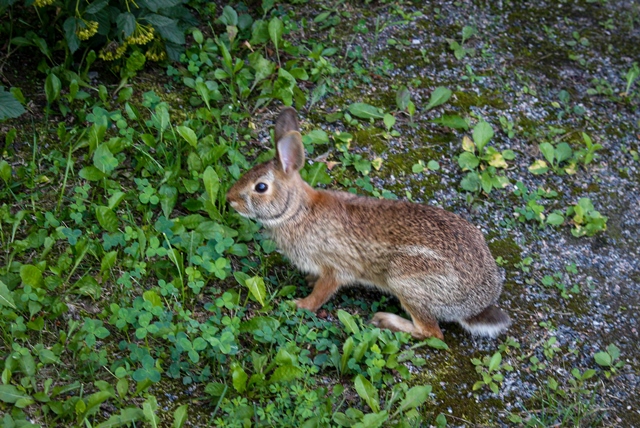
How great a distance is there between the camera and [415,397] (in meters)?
3.70

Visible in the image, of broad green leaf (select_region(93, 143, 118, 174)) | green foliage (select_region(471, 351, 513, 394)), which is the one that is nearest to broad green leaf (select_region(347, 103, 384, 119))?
broad green leaf (select_region(93, 143, 118, 174))

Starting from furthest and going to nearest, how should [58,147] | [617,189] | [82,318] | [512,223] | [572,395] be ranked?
[617,189] < [512,223] < [58,147] < [572,395] < [82,318]

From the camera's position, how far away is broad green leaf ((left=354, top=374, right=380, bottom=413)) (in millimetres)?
3625

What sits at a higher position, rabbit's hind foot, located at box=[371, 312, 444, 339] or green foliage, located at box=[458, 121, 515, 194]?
green foliage, located at box=[458, 121, 515, 194]

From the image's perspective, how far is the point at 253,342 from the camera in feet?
12.6

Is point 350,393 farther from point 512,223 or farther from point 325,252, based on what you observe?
point 512,223

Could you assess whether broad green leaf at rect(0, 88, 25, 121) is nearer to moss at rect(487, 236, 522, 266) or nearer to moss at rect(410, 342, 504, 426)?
moss at rect(410, 342, 504, 426)

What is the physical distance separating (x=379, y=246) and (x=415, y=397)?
90cm

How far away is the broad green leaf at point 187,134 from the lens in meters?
4.57

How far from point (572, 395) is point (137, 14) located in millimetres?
3411

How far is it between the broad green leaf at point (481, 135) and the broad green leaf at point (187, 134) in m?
2.00

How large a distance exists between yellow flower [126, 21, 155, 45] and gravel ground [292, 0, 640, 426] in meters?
1.24

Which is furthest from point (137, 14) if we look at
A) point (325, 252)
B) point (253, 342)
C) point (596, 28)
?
point (596, 28)

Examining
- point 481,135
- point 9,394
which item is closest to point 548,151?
point 481,135
